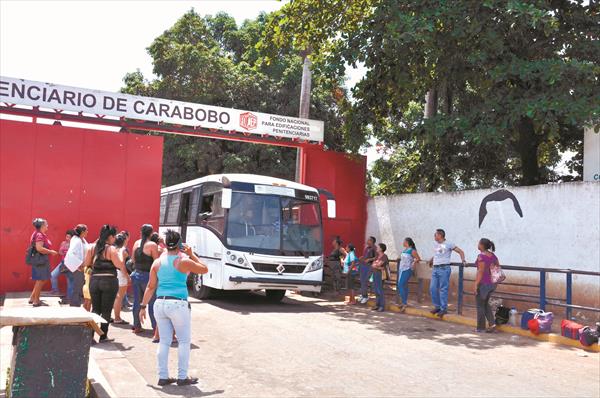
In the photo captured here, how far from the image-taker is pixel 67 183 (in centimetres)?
1402

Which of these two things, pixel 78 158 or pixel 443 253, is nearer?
pixel 443 253

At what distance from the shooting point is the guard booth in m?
13.5

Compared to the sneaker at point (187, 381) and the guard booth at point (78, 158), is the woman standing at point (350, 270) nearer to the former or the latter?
the guard booth at point (78, 158)

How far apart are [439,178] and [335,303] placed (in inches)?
245

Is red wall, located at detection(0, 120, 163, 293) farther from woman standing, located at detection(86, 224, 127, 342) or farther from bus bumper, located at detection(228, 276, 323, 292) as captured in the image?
woman standing, located at detection(86, 224, 127, 342)

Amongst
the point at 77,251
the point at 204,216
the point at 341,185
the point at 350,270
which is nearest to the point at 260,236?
the point at 204,216

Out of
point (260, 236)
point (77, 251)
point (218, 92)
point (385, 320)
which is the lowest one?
point (385, 320)

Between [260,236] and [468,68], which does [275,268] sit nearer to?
[260,236]

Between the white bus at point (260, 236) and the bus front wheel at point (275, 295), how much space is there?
27mm

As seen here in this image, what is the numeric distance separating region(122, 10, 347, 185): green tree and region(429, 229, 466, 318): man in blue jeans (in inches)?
505

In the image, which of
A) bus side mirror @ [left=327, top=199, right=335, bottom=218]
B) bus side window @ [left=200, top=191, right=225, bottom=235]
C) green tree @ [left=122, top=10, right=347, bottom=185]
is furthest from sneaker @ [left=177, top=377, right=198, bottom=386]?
green tree @ [left=122, top=10, right=347, bottom=185]

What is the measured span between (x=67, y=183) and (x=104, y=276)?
274 inches

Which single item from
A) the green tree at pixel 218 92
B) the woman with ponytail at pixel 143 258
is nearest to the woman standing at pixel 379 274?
the woman with ponytail at pixel 143 258

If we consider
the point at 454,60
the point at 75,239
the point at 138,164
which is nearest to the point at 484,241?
the point at 454,60
